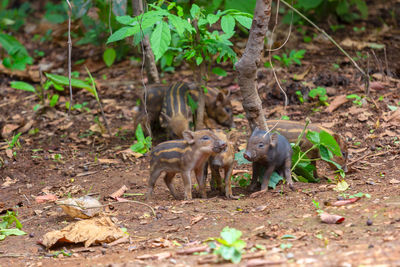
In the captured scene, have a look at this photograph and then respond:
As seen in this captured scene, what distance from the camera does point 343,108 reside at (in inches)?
380

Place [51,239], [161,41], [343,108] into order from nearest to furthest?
[51,239], [161,41], [343,108]

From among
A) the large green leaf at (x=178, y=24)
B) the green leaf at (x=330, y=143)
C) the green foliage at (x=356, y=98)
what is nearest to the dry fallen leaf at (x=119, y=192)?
the large green leaf at (x=178, y=24)

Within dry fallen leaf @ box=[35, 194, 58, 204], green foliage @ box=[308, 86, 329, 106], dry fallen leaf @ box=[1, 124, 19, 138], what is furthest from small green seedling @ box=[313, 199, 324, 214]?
dry fallen leaf @ box=[1, 124, 19, 138]

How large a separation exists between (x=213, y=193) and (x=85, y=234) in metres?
2.40

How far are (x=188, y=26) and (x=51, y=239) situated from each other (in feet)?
9.07

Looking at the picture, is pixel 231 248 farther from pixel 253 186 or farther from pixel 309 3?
pixel 309 3

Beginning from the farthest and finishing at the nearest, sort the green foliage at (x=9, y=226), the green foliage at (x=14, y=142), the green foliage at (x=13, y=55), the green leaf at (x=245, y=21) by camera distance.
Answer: the green foliage at (x=13, y=55) < the green foliage at (x=14, y=142) < the green leaf at (x=245, y=21) < the green foliage at (x=9, y=226)

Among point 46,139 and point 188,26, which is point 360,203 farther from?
point 46,139

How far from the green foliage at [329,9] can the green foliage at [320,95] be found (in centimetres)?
303

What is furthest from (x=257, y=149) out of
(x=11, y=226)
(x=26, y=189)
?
(x=26, y=189)

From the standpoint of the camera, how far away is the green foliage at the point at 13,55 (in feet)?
42.5

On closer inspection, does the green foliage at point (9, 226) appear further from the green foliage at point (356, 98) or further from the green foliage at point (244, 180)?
the green foliage at point (356, 98)

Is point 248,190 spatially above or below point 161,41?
below

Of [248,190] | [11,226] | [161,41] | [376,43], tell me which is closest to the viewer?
[161,41]
